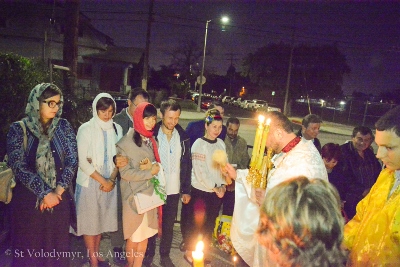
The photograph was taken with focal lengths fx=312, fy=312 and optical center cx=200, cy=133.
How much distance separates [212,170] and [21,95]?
3.36 metres

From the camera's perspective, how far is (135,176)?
10.8 ft

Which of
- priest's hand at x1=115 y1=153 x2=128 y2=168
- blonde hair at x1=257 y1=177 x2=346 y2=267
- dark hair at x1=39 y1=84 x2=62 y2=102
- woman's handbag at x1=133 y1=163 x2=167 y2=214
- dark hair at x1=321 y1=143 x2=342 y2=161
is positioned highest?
dark hair at x1=39 y1=84 x2=62 y2=102

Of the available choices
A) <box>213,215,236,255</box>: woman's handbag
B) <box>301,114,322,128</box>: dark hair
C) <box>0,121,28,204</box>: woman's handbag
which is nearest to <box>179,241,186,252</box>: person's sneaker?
<box>213,215,236,255</box>: woman's handbag

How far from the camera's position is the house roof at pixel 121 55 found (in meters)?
35.6

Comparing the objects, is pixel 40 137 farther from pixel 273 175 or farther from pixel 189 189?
pixel 273 175

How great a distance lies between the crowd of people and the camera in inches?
53.9

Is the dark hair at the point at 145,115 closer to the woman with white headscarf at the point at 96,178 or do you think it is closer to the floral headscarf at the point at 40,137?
the woman with white headscarf at the point at 96,178

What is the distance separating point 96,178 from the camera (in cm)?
349

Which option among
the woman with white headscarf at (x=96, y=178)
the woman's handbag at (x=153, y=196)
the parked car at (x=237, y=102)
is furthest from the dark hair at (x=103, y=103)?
the parked car at (x=237, y=102)

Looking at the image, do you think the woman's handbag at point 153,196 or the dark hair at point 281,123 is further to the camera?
the woman's handbag at point 153,196

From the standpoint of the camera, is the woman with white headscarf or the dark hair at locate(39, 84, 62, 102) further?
the woman with white headscarf

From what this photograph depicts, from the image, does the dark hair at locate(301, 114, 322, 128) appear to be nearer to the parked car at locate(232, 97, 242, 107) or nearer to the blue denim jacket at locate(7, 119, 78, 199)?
the blue denim jacket at locate(7, 119, 78, 199)

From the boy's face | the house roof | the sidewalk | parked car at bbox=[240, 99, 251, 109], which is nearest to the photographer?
the boy's face

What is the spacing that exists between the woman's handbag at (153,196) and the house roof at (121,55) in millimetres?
33755
